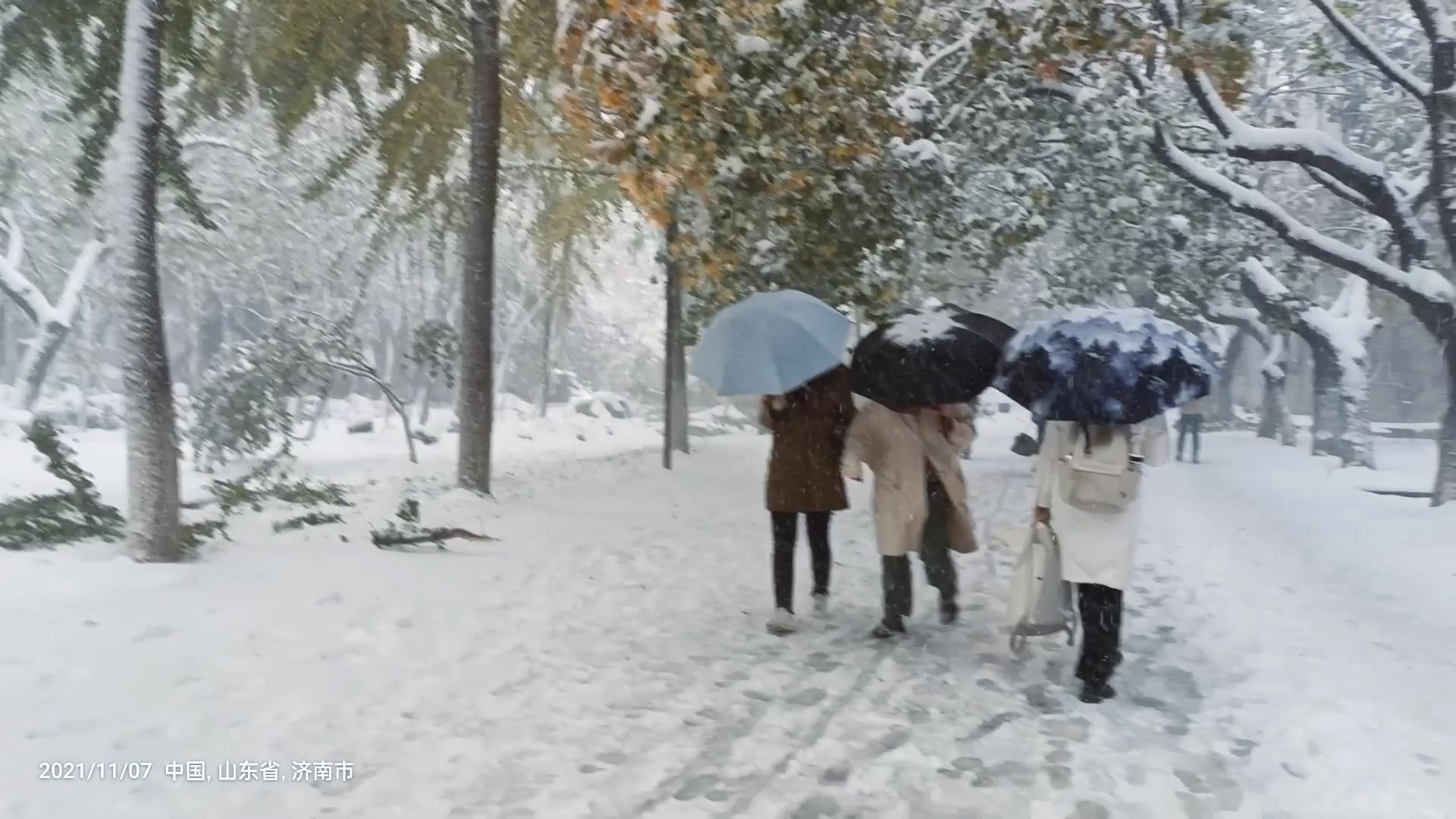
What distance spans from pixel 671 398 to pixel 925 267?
5.38 m

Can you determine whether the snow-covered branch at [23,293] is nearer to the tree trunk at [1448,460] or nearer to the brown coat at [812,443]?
the brown coat at [812,443]

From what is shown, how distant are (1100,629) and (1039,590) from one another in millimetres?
394

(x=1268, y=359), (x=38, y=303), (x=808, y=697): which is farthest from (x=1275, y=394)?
(x=38, y=303)

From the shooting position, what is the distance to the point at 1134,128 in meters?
12.5

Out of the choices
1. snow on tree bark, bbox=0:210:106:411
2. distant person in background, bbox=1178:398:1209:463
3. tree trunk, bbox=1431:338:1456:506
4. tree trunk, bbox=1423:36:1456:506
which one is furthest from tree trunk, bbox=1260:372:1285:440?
snow on tree bark, bbox=0:210:106:411

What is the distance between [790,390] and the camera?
21.2ft

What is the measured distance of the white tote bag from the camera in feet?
18.9

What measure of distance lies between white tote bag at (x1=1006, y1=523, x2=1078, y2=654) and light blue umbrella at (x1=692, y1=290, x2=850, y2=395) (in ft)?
5.21

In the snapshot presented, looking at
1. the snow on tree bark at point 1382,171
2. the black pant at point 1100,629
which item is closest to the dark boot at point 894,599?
the black pant at point 1100,629

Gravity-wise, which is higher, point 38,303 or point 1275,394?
point 38,303

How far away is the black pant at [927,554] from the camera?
669 cm

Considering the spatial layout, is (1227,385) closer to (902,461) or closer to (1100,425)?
(902,461)

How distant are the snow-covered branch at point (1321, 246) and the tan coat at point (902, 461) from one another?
25.7ft

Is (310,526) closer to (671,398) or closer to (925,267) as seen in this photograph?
(671,398)
